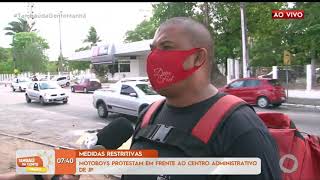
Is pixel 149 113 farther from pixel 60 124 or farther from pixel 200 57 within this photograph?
Answer: pixel 60 124

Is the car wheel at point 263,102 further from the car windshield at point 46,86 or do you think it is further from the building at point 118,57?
the building at point 118,57

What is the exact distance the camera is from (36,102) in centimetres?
2339

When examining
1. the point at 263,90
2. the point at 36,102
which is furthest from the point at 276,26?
the point at 36,102

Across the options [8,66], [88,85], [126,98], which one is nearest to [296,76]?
[88,85]

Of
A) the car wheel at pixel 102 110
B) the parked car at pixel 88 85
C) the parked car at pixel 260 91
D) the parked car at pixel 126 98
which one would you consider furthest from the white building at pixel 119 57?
the parked car at pixel 126 98

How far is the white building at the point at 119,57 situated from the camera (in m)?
36.1

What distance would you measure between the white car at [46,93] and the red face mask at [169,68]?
20.3 metres

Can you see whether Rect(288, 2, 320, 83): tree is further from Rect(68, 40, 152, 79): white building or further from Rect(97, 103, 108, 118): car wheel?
Rect(97, 103, 108, 118): car wheel

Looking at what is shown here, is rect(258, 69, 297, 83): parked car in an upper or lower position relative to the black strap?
lower

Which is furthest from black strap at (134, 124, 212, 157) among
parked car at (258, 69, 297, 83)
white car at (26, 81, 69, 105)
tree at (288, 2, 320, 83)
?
parked car at (258, 69, 297, 83)

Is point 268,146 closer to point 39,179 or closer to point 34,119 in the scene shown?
point 39,179

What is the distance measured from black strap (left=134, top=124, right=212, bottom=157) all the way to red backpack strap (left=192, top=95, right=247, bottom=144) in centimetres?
3

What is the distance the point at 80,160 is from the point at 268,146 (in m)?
0.81

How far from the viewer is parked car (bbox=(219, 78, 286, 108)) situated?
17484mm
